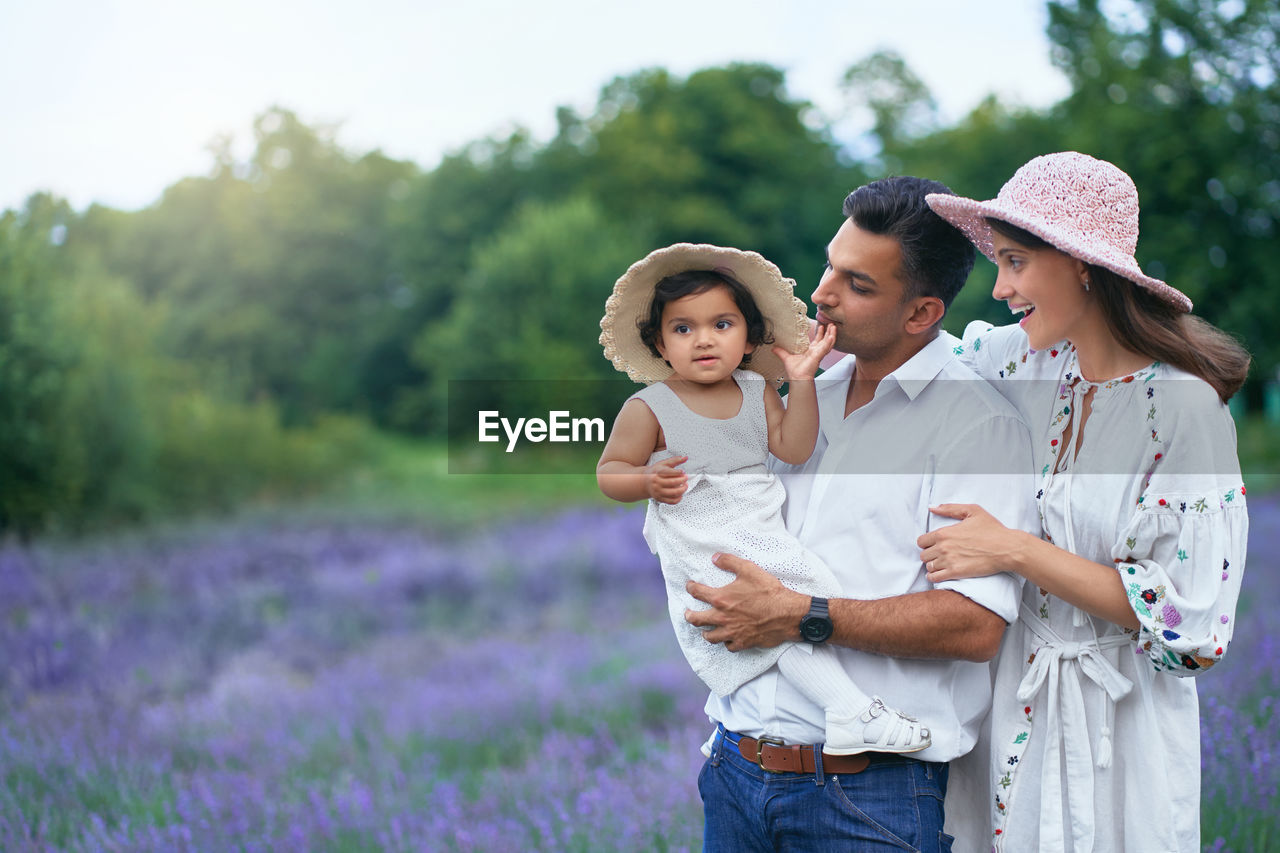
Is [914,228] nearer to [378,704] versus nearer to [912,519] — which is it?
[912,519]

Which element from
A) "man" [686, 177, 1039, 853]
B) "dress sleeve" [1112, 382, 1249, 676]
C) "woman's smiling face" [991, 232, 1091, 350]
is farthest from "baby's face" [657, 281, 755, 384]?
"dress sleeve" [1112, 382, 1249, 676]

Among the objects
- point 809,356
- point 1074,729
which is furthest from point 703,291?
point 1074,729

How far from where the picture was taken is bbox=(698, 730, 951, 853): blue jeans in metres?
2.09

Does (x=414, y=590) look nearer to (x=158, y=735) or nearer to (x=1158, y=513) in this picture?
(x=158, y=735)

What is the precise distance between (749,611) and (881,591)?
0.95ft

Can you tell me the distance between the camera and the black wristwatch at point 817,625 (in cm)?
209

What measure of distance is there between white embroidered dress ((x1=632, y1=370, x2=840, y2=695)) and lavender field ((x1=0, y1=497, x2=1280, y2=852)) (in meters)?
1.92

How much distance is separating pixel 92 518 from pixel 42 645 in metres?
6.52

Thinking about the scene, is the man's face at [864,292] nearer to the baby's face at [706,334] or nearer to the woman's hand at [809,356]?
the woman's hand at [809,356]

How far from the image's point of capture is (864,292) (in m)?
2.37

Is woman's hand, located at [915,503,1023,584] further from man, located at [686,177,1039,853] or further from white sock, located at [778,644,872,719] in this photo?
white sock, located at [778,644,872,719]

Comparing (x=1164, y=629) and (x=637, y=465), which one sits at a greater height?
(x=637, y=465)

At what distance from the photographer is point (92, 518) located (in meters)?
13.7

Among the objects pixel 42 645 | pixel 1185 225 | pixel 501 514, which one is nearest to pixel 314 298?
pixel 501 514
